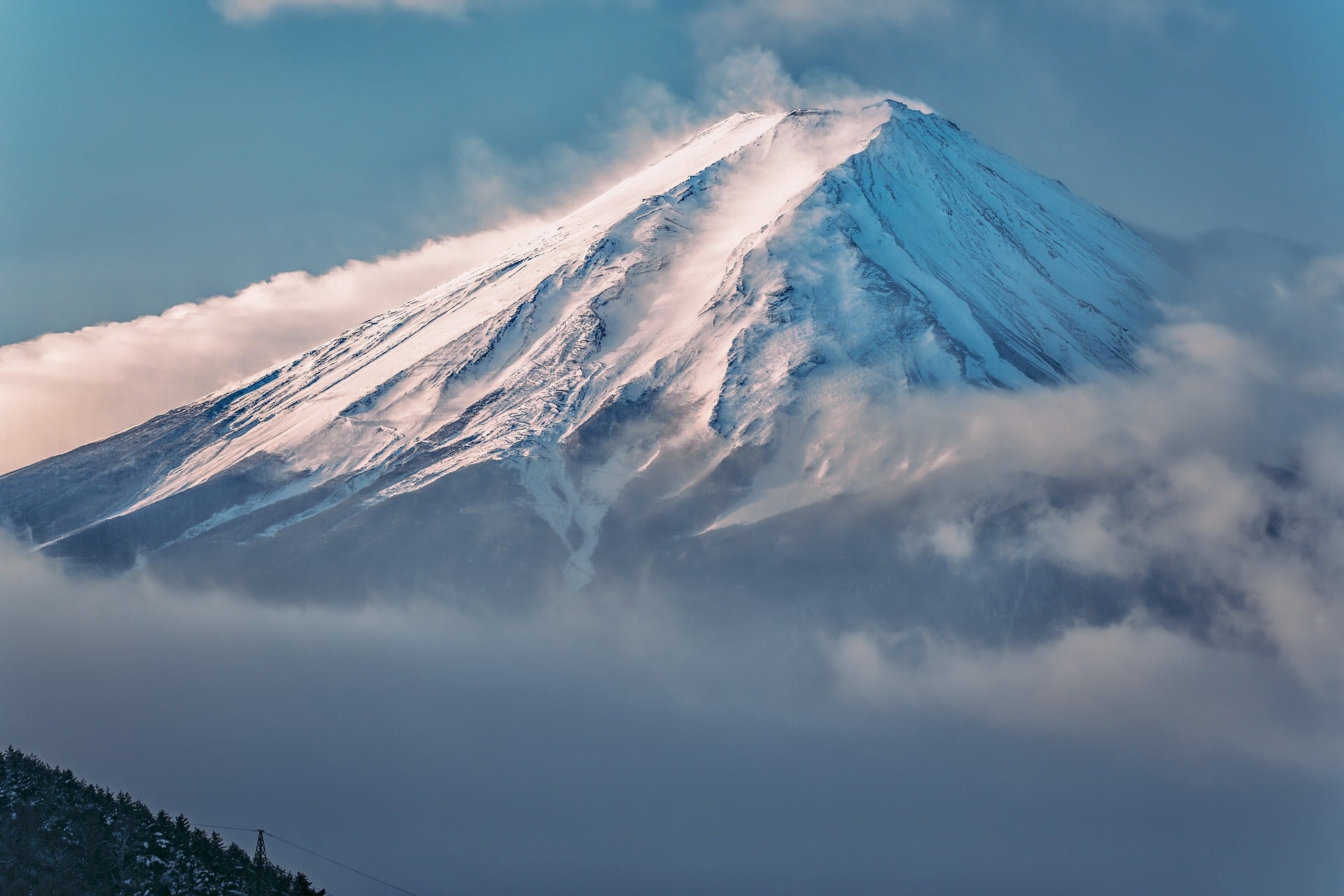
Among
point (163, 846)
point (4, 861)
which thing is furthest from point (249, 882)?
point (4, 861)

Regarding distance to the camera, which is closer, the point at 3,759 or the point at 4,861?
the point at 4,861

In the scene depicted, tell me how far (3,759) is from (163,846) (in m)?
10.7

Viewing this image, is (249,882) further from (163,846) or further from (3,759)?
(3,759)

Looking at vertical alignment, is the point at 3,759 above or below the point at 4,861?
above

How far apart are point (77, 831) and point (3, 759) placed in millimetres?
7596

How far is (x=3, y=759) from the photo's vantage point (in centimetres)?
8688

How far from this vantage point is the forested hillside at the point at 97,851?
79375 mm

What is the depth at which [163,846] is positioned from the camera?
3307 inches

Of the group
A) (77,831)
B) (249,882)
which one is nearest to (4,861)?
(77,831)

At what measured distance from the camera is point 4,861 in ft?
260

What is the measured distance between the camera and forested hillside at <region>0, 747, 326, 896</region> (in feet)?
260

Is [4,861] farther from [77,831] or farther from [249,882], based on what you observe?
[249,882]

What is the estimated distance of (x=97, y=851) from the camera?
81.5 m

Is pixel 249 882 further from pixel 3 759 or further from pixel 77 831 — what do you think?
pixel 3 759
